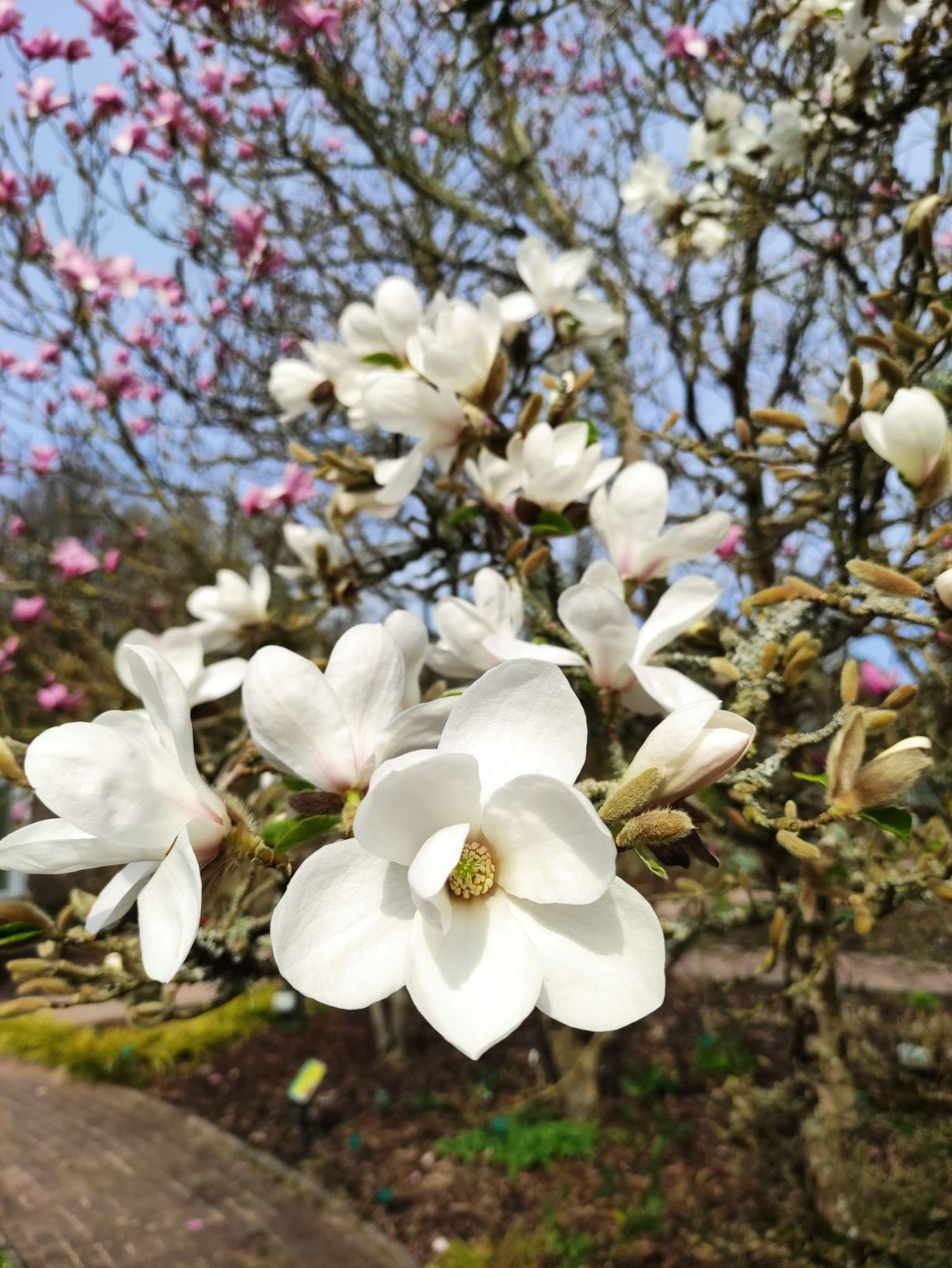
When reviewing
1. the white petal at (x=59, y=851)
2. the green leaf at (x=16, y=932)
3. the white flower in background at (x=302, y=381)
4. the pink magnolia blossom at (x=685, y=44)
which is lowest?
the green leaf at (x=16, y=932)

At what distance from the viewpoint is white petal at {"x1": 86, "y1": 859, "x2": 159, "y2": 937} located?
21.9 inches

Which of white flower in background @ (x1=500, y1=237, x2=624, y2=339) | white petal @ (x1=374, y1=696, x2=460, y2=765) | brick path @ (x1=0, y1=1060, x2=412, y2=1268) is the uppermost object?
white flower in background @ (x1=500, y1=237, x2=624, y2=339)

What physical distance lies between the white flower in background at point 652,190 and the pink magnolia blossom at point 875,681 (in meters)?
1.61

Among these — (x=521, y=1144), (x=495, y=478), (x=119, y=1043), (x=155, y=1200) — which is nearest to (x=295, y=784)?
(x=495, y=478)

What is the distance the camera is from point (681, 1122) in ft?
13.3

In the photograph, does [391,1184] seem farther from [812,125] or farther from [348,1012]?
[812,125]

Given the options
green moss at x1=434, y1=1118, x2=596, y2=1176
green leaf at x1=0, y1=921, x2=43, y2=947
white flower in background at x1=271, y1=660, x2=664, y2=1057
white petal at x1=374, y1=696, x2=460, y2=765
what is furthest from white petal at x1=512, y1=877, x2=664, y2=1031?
green moss at x1=434, y1=1118, x2=596, y2=1176

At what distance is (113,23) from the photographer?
9.59ft

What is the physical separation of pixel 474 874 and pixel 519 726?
103mm

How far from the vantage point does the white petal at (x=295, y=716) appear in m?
0.61

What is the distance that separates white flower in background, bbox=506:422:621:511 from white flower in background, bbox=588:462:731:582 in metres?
0.06

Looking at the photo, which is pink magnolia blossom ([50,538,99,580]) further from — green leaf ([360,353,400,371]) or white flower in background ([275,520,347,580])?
green leaf ([360,353,400,371])

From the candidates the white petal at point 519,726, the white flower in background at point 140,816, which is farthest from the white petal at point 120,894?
the white petal at point 519,726

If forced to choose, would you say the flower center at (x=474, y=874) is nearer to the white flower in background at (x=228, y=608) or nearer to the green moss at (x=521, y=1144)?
the white flower in background at (x=228, y=608)
